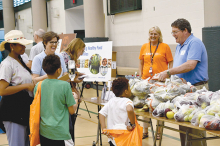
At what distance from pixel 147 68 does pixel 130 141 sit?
2172 millimetres

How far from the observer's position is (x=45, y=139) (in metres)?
2.61

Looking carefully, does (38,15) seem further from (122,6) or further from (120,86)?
(120,86)

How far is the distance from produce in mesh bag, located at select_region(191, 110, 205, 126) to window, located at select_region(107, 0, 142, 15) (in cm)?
613

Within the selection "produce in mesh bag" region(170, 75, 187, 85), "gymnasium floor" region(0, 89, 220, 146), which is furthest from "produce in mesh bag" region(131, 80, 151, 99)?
"gymnasium floor" region(0, 89, 220, 146)

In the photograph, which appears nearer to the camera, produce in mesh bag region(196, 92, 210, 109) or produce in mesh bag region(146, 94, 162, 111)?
produce in mesh bag region(196, 92, 210, 109)

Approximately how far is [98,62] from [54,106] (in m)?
3.85

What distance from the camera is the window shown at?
26.6ft

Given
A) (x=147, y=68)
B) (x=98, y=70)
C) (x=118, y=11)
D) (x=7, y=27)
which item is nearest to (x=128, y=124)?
(x=147, y=68)

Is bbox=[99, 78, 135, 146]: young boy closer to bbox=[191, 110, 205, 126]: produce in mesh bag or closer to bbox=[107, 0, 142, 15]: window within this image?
bbox=[191, 110, 205, 126]: produce in mesh bag

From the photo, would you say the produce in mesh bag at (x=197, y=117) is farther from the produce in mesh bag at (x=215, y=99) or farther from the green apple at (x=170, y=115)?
the green apple at (x=170, y=115)

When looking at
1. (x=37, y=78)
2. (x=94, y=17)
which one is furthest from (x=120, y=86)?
(x=94, y=17)

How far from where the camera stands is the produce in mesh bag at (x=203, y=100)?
253 centimetres

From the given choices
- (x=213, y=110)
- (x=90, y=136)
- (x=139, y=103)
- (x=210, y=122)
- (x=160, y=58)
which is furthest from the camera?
(x=90, y=136)

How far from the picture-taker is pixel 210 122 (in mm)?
2189
